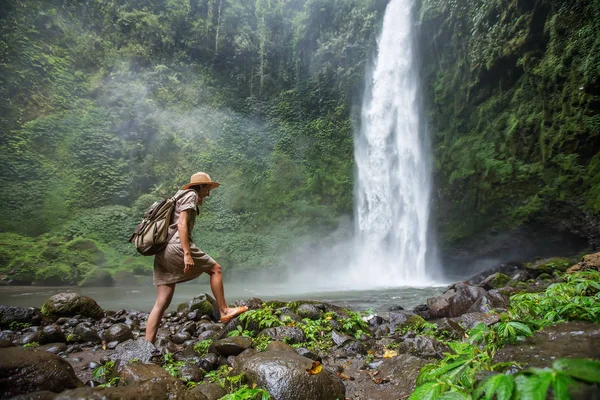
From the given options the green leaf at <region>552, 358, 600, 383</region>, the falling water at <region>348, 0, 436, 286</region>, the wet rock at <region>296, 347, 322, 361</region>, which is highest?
the falling water at <region>348, 0, 436, 286</region>

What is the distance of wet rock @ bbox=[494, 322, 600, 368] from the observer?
1.20 metres

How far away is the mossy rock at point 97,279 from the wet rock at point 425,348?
12.3 metres

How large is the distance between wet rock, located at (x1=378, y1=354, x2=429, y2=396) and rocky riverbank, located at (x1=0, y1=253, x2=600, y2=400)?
0.04 feet

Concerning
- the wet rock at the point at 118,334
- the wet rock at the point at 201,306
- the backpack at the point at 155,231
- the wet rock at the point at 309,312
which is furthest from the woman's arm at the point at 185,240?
the wet rock at the point at 201,306

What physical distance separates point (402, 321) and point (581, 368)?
13.0ft

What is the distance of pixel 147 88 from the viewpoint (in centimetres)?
1983

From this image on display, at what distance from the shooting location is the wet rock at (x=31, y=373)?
5.50ft

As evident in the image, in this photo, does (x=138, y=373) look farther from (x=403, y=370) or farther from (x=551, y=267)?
(x=551, y=267)

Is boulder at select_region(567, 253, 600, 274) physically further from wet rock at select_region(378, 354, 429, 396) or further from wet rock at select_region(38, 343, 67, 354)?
wet rock at select_region(38, 343, 67, 354)

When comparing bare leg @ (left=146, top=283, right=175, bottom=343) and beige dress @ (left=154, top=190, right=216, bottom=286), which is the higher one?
beige dress @ (left=154, top=190, right=216, bottom=286)

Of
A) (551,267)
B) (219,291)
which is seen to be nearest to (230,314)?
(219,291)

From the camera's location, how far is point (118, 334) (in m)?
3.65

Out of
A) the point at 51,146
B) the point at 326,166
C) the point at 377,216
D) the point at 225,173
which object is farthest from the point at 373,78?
the point at 51,146

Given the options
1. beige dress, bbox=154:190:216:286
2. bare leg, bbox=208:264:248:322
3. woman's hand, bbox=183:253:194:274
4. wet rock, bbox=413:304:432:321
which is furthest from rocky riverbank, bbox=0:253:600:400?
woman's hand, bbox=183:253:194:274
